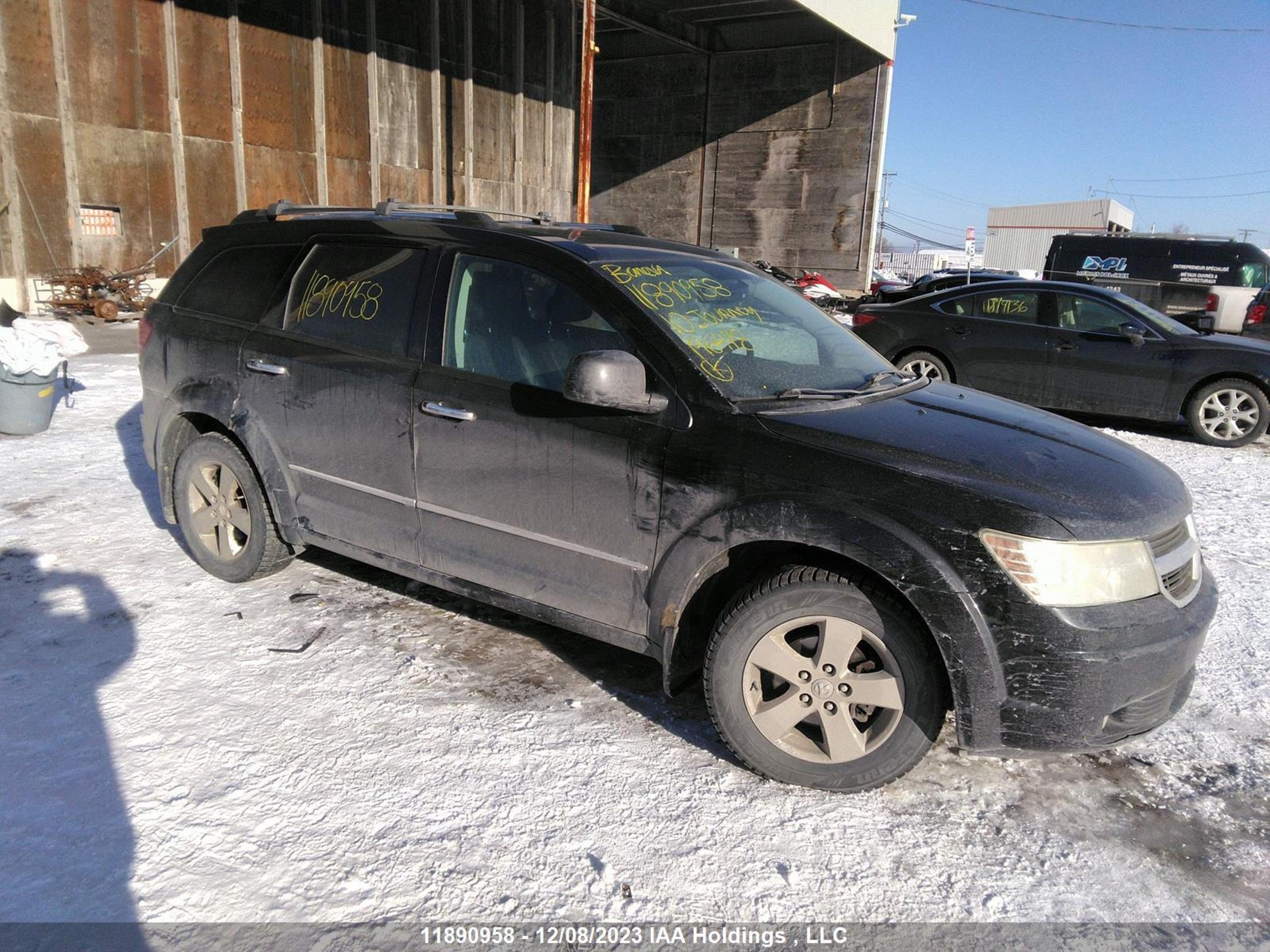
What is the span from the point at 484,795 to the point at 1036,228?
50426 millimetres

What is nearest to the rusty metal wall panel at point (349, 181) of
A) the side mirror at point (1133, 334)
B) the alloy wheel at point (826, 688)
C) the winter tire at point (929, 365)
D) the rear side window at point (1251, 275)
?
the winter tire at point (929, 365)

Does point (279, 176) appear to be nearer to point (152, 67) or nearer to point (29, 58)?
point (152, 67)

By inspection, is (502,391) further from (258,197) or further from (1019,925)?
(258,197)

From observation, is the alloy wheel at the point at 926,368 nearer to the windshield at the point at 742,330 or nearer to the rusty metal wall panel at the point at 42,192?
the windshield at the point at 742,330

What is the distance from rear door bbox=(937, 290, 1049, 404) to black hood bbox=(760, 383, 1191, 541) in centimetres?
652

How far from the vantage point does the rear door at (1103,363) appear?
9109 mm

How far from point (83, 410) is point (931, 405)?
24.6ft

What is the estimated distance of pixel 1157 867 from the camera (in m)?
2.81

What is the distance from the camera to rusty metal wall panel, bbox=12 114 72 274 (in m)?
13.0

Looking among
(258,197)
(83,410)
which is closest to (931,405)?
(83,410)

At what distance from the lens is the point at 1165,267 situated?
20734 mm

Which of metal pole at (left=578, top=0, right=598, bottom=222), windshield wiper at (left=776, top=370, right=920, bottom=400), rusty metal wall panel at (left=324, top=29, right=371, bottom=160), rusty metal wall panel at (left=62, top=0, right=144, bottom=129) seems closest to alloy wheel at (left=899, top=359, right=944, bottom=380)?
windshield wiper at (left=776, top=370, right=920, bottom=400)

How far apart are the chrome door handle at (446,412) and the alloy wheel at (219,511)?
1.38 meters

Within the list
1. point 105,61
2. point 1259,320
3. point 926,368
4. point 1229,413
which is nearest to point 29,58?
point 105,61
